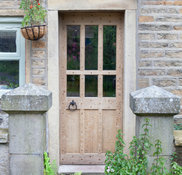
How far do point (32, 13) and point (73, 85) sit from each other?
1.24 metres

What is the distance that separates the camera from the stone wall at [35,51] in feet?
13.3

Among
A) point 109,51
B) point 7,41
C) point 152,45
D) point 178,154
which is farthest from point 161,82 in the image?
point 7,41

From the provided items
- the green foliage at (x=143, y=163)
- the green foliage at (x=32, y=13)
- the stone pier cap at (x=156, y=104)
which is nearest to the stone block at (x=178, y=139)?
Answer: the green foliage at (x=143, y=163)

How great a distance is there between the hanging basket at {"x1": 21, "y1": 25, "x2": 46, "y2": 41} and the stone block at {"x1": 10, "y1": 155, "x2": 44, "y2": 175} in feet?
5.92

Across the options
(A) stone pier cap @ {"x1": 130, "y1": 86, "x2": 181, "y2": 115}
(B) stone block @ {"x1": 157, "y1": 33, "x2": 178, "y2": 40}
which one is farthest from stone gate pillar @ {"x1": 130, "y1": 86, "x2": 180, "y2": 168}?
(B) stone block @ {"x1": 157, "y1": 33, "x2": 178, "y2": 40}

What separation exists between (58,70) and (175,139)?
212 centimetres

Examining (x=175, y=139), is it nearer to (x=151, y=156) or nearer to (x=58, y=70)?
(x=151, y=156)

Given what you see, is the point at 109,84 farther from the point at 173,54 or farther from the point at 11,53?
the point at 11,53

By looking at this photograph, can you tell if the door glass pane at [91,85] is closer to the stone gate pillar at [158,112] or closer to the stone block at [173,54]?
the stone block at [173,54]

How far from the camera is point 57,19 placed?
4.00 meters

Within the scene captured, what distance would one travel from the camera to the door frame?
4.00 metres

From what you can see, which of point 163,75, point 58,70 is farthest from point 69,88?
point 163,75

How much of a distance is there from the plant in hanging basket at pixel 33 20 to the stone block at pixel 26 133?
1.57m

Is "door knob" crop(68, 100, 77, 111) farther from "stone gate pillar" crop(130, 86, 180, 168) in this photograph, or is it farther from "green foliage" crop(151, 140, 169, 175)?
"green foliage" crop(151, 140, 169, 175)
